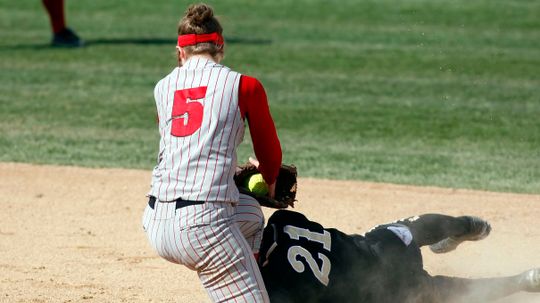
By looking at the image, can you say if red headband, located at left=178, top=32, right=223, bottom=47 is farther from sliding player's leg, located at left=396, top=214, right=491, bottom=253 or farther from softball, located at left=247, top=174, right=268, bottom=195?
sliding player's leg, located at left=396, top=214, right=491, bottom=253

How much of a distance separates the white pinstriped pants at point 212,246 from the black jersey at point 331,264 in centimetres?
21

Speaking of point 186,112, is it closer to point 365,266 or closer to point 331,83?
point 365,266

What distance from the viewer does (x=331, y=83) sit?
1272cm

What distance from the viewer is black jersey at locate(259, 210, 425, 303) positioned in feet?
14.3

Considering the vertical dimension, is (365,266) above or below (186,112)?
below

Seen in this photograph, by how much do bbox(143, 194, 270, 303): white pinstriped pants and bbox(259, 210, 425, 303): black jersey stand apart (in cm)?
21

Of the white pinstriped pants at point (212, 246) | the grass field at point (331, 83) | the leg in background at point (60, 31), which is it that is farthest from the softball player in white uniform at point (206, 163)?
the leg in background at point (60, 31)

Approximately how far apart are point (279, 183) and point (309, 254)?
0.39 meters

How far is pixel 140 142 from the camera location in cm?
983

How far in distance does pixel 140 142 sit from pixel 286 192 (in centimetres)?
540

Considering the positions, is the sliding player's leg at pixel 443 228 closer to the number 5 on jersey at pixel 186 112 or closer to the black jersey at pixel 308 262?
the black jersey at pixel 308 262

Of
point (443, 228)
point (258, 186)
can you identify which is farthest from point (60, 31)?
point (258, 186)

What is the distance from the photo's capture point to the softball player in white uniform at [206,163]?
4.09 meters

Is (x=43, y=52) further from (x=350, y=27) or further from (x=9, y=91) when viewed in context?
(x=350, y=27)
